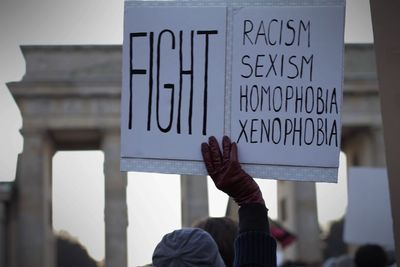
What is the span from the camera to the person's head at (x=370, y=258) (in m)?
8.08

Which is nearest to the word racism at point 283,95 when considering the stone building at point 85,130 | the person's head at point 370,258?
the person's head at point 370,258

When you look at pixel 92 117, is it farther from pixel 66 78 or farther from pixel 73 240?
pixel 73 240

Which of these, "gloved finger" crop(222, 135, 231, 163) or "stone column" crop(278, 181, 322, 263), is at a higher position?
"gloved finger" crop(222, 135, 231, 163)

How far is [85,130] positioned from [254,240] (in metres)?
45.8

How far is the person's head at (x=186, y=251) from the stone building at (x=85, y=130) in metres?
43.1

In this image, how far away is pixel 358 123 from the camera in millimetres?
47781

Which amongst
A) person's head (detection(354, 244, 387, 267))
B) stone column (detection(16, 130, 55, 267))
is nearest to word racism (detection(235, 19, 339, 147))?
person's head (detection(354, 244, 387, 267))

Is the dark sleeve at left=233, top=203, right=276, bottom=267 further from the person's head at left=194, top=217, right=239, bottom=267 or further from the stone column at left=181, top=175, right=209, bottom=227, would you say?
the stone column at left=181, top=175, right=209, bottom=227

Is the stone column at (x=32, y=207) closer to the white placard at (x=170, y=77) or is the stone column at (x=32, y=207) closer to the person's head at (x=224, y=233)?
the person's head at (x=224, y=233)

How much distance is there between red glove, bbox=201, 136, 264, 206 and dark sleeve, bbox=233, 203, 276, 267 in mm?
55

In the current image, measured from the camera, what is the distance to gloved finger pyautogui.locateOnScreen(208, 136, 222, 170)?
4.07 m

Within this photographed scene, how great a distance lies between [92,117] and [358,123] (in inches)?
467

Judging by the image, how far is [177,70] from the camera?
4383 millimetres

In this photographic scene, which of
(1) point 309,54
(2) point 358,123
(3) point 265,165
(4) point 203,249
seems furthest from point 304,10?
(2) point 358,123
